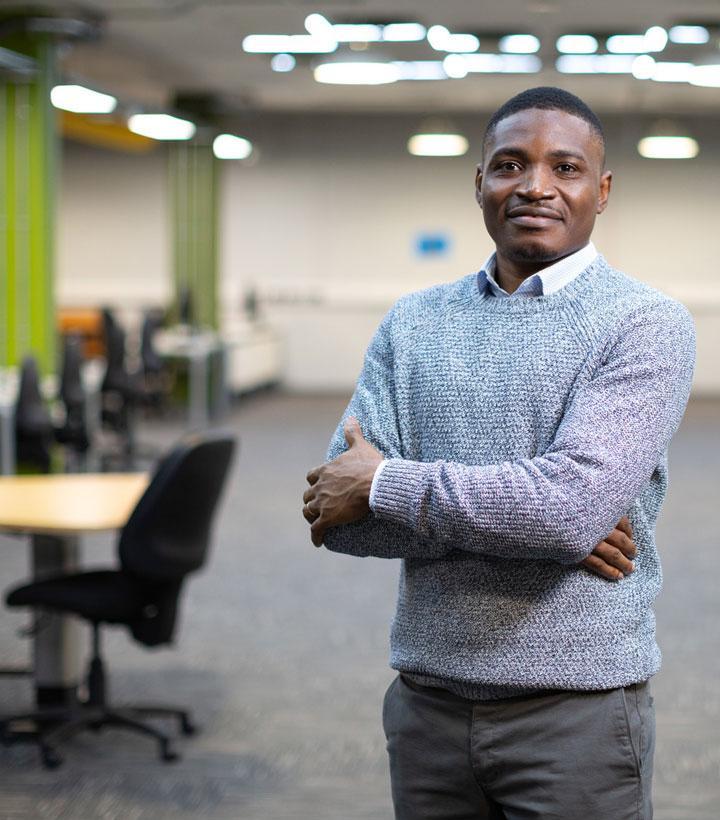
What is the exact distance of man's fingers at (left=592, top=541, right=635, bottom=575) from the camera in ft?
5.29

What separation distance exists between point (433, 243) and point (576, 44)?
664 cm

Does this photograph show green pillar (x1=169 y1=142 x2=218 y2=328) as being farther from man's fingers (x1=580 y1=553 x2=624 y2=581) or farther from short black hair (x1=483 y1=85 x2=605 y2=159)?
man's fingers (x1=580 y1=553 x2=624 y2=581)

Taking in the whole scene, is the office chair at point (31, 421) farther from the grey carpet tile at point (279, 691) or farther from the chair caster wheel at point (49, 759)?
the chair caster wheel at point (49, 759)

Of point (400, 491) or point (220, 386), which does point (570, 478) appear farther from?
point (220, 386)

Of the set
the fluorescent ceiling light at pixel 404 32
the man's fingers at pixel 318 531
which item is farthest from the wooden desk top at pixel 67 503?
the fluorescent ceiling light at pixel 404 32

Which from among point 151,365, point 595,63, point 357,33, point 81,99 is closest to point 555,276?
point 357,33

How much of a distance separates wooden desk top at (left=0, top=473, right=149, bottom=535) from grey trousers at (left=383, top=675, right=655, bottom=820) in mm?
2360

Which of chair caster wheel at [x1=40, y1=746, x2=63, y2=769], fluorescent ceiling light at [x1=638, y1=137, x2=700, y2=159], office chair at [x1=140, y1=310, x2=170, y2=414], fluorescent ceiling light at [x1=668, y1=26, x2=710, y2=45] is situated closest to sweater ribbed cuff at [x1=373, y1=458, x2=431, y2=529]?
chair caster wheel at [x1=40, y1=746, x2=63, y2=769]

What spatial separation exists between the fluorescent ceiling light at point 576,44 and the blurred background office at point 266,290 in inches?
1.5

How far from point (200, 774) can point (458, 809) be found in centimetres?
236

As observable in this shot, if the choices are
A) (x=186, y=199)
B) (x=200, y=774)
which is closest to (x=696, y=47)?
(x=186, y=199)

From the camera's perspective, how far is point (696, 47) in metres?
10.1

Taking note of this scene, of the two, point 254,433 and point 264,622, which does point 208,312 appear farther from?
point 264,622

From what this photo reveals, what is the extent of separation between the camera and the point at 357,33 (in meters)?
9.67
